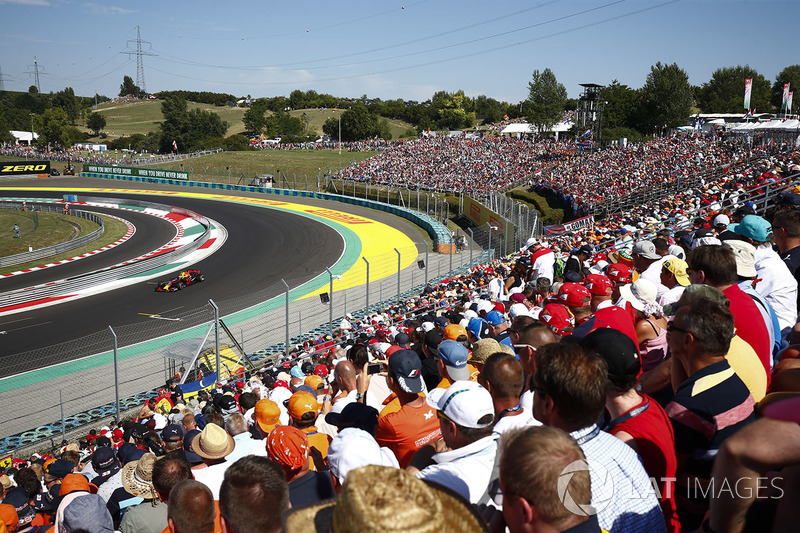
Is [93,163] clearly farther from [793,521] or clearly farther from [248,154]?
[793,521]

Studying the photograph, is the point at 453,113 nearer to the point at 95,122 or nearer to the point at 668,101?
the point at 668,101

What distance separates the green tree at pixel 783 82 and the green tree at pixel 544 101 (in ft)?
118

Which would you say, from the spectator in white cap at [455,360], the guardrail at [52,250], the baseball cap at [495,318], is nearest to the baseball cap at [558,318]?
the baseball cap at [495,318]

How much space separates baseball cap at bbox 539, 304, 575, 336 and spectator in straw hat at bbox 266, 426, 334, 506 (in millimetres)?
3171

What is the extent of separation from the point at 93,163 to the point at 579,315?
252ft

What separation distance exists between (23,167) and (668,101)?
72.9m

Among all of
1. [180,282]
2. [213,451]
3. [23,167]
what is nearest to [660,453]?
[213,451]

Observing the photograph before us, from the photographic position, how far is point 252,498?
99.0 inches

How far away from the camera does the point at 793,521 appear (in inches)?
69.8

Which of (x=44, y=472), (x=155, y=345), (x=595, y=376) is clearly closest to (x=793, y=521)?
(x=595, y=376)

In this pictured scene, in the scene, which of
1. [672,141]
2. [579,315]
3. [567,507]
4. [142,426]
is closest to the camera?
[567,507]

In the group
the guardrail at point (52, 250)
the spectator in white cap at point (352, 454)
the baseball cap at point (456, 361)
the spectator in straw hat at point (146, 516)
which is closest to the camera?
the spectator in white cap at point (352, 454)

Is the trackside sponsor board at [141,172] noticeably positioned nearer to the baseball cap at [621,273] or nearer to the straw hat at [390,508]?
the baseball cap at [621,273]

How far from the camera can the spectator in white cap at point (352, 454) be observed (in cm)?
285
